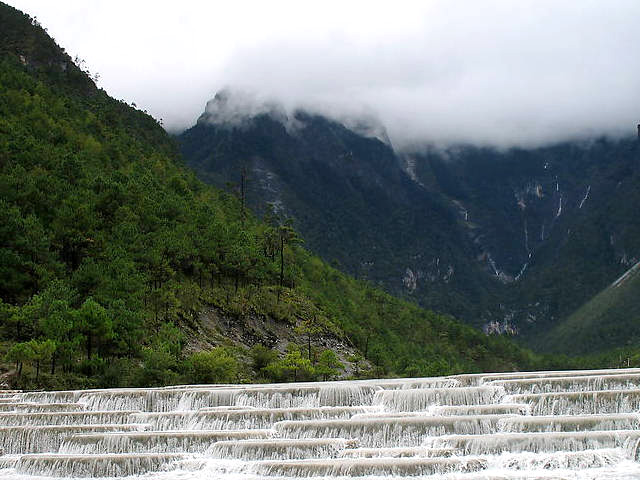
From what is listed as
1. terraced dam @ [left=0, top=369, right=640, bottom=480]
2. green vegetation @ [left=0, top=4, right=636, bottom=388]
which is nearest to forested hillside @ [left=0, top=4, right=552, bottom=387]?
green vegetation @ [left=0, top=4, right=636, bottom=388]

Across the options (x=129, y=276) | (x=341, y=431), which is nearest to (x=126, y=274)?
(x=129, y=276)

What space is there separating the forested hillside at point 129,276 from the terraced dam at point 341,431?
1295cm

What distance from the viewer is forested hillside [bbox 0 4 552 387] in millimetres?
47406

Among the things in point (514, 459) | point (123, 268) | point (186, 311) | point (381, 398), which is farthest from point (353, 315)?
point (514, 459)

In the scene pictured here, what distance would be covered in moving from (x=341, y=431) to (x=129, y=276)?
1486 inches

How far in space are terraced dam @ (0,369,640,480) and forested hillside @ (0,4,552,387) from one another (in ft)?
42.5

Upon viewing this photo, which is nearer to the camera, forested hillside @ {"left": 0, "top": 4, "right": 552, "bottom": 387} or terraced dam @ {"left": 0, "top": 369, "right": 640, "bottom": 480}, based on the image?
terraced dam @ {"left": 0, "top": 369, "right": 640, "bottom": 480}

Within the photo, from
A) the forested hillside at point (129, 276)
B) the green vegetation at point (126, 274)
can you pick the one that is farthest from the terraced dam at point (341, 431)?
the forested hillside at point (129, 276)

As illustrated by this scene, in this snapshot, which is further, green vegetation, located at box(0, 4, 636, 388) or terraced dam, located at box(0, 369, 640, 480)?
green vegetation, located at box(0, 4, 636, 388)

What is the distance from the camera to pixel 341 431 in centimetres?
2672

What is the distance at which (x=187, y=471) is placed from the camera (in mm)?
25094

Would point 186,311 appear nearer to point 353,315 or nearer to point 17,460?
point 17,460

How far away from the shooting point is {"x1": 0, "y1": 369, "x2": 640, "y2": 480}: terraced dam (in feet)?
75.7

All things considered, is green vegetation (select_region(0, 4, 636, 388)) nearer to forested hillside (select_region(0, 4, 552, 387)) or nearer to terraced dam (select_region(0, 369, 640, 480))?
forested hillside (select_region(0, 4, 552, 387))
